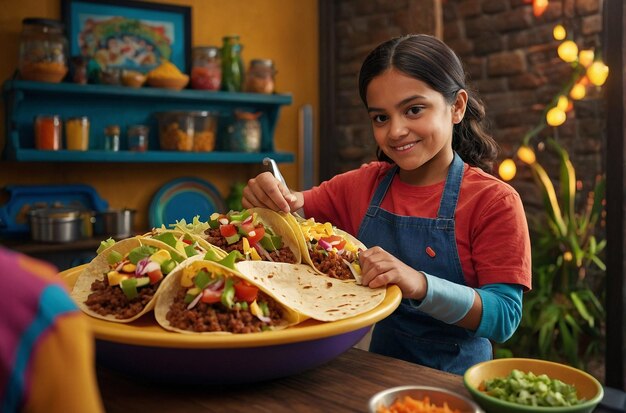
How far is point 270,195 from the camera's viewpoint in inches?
64.6

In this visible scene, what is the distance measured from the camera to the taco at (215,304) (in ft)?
3.47

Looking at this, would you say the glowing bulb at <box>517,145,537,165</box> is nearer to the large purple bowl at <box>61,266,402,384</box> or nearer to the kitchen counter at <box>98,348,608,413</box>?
the kitchen counter at <box>98,348,608,413</box>

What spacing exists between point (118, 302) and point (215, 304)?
0.20 metres

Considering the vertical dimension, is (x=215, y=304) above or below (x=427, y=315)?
above

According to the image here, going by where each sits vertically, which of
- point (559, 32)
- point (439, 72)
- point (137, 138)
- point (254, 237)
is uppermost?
point (559, 32)

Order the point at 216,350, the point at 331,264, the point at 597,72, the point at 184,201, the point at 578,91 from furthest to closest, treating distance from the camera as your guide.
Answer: the point at 184,201, the point at 578,91, the point at 597,72, the point at 331,264, the point at 216,350

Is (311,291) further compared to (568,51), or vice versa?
(568,51)

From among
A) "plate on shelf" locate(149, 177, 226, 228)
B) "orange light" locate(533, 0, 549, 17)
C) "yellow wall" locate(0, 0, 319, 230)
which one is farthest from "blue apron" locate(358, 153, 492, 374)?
"yellow wall" locate(0, 0, 319, 230)

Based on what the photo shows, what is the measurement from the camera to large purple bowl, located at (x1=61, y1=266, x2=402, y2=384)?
0.98m

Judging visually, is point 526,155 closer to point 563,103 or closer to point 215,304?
point 563,103

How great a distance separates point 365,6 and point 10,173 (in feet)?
8.11

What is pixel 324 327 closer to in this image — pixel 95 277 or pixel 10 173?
pixel 95 277

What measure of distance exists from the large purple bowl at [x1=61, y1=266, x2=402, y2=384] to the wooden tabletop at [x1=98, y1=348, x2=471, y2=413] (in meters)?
0.03

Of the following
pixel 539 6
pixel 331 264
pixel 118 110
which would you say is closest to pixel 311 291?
pixel 331 264
